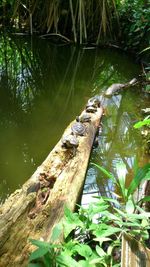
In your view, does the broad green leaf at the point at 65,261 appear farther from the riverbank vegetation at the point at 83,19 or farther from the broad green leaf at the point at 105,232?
the riverbank vegetation at the point at 83,19

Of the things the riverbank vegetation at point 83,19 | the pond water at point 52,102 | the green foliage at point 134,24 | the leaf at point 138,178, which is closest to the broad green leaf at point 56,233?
the leaf at point 138,178

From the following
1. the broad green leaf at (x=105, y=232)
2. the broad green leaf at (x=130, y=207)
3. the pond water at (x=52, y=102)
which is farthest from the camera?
the pond water at (x=52, y=102)

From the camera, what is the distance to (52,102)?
16.7 ft

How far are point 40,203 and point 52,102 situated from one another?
2791 millimetres

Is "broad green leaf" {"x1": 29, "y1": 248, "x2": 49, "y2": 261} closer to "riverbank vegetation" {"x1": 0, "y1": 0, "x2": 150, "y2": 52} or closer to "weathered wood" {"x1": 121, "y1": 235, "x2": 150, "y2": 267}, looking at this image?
"weathered wood" {"x1": 121, "y1": 235, "x2": 150, "y2": 267}

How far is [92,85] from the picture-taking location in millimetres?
5938

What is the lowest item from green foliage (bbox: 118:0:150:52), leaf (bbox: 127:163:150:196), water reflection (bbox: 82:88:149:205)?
water reflection (bbox: 82:88:149:205)

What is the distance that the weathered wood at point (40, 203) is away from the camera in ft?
6.66

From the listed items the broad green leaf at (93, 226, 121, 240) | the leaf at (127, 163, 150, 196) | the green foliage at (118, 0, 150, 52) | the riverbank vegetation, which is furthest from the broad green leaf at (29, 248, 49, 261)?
the riverbank vegetation

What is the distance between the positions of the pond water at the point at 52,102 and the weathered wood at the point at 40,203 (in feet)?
1.14

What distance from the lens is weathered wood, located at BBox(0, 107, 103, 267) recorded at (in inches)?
80.0

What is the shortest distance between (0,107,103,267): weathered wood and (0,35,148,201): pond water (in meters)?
0.35

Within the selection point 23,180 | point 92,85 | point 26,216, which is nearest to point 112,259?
point 26,216

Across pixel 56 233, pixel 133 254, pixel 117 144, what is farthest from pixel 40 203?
pixel 117 144
